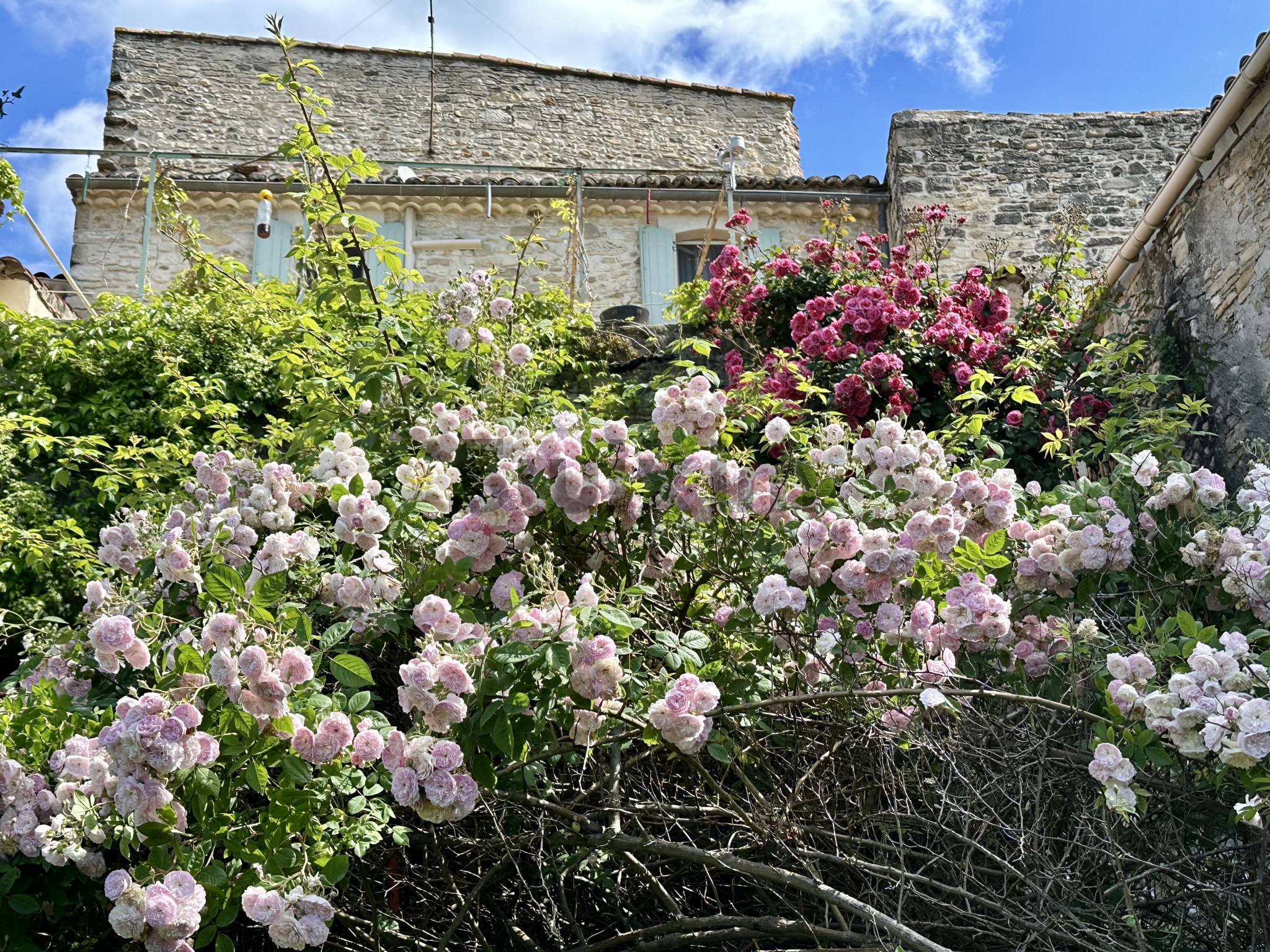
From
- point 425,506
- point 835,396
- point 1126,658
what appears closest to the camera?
point 1126,658

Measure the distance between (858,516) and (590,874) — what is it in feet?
4.39

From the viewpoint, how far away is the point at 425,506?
11.6 ft

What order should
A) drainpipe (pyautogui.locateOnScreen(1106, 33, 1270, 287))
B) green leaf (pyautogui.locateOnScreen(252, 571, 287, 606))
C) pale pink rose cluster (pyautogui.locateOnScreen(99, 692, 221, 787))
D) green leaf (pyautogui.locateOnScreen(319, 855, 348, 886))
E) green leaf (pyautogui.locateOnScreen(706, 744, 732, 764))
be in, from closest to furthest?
1. pale pink rose cluster (pyautogui.locateOnScreen(99, 692, 221, 787))
2. green leaf (pyautogui.locateOnScreen(319, 855, 348, 886))
3. green leaf (pyautogui.locateOnScreen(252, 571, 287, 606))
4. green leaf (pyautogui.locateOnScreen(706, 744, 732, 764))
5. drainpipe (pyautogui.locateOnScreen(1106, 33, 1270, 287))

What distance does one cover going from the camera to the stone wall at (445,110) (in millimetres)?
14711

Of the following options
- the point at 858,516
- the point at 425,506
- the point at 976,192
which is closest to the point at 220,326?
the point at 425,506

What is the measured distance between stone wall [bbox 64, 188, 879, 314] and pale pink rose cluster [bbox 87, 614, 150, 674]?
8907mm

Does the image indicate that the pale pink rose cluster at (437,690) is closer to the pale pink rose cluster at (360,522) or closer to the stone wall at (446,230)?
the pale pink rose cluster at (360,522)

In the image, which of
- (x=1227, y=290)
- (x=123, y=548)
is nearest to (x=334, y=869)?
(x=123, y=548)

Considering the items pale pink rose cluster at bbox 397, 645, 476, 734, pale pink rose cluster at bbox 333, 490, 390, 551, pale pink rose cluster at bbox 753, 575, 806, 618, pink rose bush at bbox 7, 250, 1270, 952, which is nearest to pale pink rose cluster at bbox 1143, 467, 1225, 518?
pink rose bush at bbox 7, 250, 1270, 952

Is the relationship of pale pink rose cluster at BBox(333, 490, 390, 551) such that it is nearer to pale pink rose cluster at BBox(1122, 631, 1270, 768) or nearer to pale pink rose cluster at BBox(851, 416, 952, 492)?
pale pink rose cluster at BBox(851, 416, 952, 492)

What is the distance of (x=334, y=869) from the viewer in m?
2.74

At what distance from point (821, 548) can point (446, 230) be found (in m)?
9.18

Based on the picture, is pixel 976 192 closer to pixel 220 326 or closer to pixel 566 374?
pixel 566 374

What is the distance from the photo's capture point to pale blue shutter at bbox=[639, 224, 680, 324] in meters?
11.8
